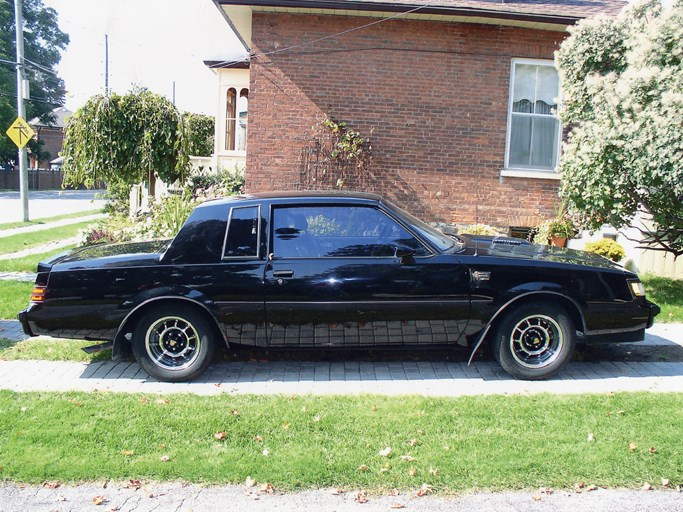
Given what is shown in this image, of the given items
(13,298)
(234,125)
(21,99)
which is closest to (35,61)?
(21,99)

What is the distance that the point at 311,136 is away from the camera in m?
11.7

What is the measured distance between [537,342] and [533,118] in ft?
23.5

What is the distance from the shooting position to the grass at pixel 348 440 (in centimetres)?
406

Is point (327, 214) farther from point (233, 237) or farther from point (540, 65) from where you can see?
point (540, 65)

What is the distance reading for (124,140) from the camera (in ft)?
39.0

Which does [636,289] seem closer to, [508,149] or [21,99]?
[508,149]

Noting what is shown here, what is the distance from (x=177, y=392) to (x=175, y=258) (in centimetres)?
114

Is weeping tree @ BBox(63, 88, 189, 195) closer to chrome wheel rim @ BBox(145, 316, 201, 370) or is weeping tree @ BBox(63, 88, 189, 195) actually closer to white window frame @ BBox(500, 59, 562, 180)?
white window frame @ BBox(500, 59, 562, 180)

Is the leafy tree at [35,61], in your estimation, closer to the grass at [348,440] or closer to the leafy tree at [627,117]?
the leafy tree at [627,117]

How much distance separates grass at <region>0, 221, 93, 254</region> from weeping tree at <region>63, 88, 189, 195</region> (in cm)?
268

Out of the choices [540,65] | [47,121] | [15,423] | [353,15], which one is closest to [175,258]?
[15,423]

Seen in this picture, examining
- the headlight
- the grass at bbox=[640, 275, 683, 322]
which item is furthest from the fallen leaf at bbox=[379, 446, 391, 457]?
→ the grass at bbox=[640, 275, 683, 322]

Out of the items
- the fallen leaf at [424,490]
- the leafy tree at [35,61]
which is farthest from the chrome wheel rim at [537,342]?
the leafy tree at [35,61]

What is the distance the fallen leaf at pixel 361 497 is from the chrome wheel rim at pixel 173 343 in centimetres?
237
